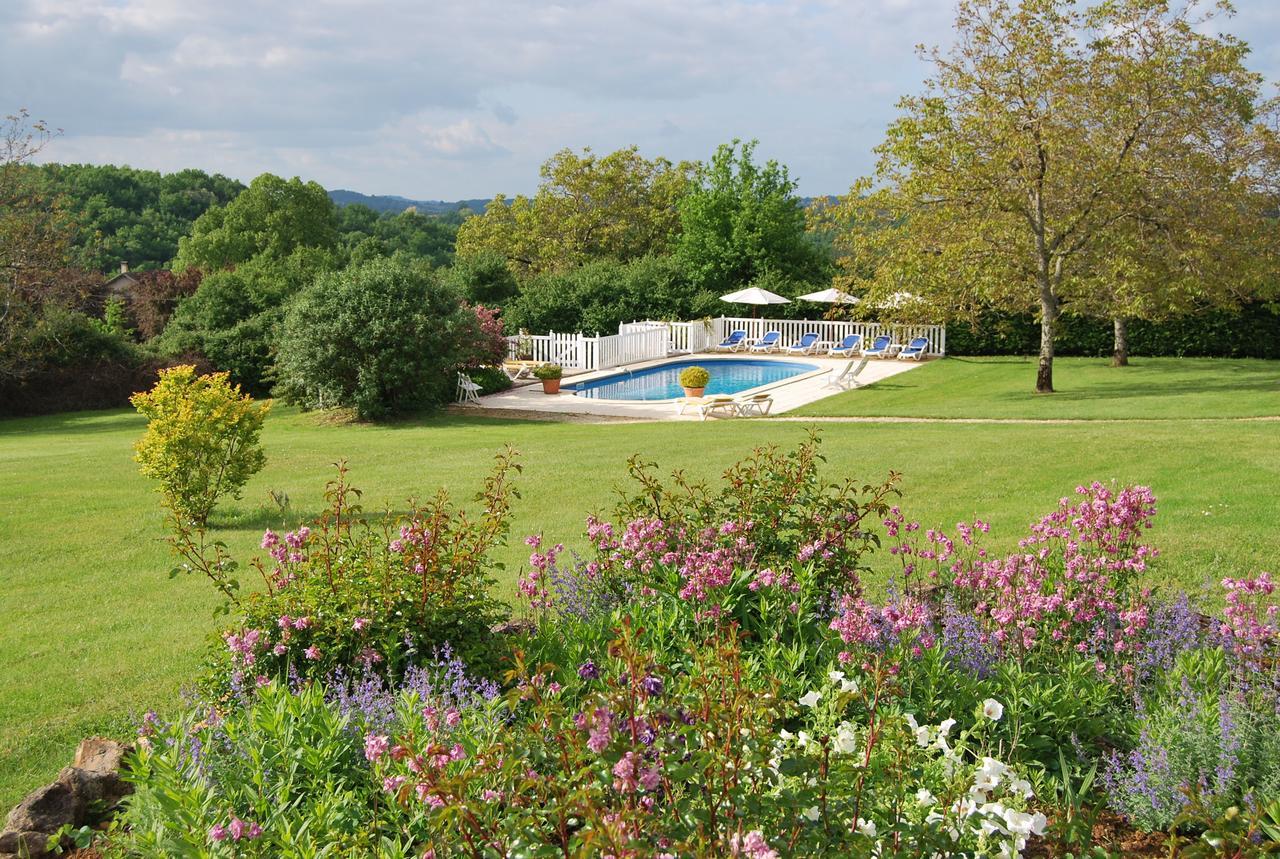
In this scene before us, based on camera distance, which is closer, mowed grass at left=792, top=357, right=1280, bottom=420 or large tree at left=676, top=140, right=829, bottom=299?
mowed grass at left=792, top=357, right=1280, bottom=420

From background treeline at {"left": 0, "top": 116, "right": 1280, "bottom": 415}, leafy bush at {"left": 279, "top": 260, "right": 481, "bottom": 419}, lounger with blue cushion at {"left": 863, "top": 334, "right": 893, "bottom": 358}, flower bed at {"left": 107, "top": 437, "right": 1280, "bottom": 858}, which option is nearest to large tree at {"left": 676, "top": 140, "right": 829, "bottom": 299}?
background treeline at {"left": 0, "top": 116, "right": 1280, "bottom": 415}

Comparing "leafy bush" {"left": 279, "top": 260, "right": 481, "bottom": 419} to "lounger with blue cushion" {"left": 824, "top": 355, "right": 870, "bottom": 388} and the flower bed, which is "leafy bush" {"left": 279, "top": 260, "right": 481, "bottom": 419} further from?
the flower bed

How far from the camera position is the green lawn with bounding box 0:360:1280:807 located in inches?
206

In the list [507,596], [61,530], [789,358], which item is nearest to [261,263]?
[789,358]

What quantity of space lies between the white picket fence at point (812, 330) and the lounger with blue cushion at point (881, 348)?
175mm

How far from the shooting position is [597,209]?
47.0 m

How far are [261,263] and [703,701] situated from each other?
2761 centimetres

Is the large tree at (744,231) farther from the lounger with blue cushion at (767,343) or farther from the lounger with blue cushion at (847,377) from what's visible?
the lounger with blue cushion at (847,377)

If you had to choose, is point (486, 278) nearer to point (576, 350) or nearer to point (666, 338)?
point (576, 350)

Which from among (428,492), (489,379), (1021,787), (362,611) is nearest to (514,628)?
(362,611)

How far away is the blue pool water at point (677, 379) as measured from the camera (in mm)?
23812

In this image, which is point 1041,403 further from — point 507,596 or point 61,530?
point 61,530

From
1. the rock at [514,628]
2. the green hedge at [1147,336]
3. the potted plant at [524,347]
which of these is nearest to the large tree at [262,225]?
the potted plant at [524,347]

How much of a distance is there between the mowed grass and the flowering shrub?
1345cm
